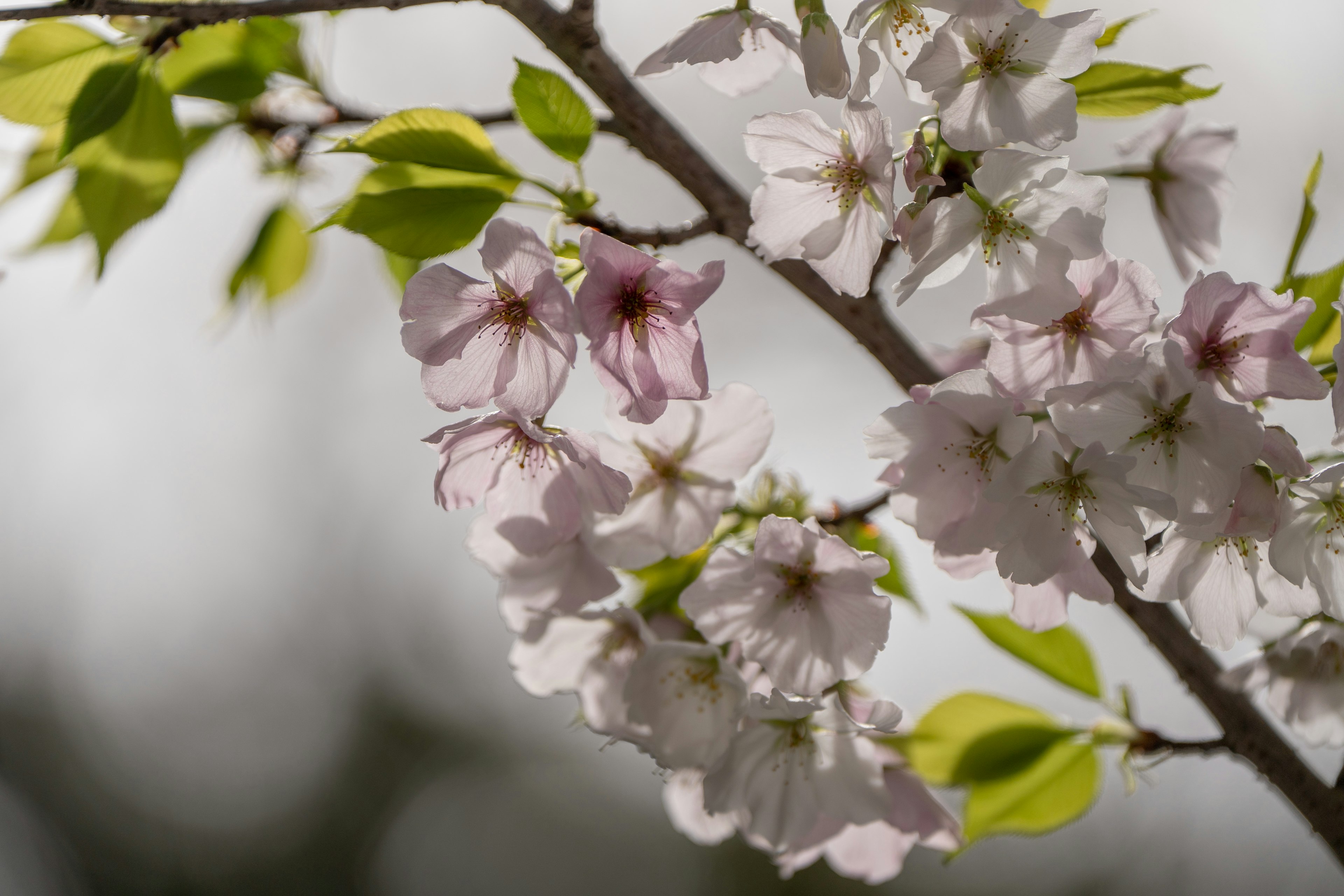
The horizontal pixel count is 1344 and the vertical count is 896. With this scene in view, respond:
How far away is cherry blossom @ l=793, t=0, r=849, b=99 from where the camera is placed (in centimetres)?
64

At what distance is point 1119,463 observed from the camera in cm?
56

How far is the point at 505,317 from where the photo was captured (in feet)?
2.34

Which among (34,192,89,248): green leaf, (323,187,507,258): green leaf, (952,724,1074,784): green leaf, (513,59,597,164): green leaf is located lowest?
(952,724,1074,784): green leaf

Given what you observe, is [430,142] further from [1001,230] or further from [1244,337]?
[1244,337]

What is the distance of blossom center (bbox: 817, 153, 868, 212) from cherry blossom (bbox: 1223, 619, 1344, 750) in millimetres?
520

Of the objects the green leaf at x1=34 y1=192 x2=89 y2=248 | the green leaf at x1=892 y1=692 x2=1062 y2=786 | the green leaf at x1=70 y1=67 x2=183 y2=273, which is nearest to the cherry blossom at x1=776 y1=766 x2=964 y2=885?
the green leaf at x1=892 y1=692 x2=1062 y2=786

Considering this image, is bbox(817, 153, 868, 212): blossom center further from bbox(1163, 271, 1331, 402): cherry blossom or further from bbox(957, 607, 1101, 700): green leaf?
bbox(957, 607, 1101, 700): green leaf

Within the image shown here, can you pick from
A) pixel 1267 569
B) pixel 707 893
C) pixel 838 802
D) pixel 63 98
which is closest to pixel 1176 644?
pixel 1267 569

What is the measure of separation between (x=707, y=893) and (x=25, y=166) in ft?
24.5

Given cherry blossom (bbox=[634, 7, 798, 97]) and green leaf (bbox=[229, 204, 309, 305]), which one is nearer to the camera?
cherry blossom (bbox=[634, 7, 798, 97])

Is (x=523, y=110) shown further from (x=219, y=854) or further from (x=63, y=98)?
(x=219, y=854)

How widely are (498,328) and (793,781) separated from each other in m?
0.48

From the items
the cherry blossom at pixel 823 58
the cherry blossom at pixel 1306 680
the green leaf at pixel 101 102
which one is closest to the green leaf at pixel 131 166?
the green leaf at pixel 101 102

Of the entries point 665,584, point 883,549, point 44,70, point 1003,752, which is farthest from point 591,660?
point 44,70
